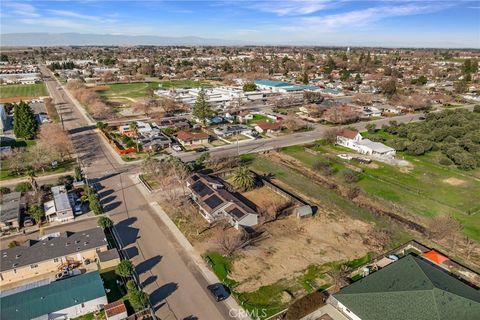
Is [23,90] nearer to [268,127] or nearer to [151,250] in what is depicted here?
[268,127]

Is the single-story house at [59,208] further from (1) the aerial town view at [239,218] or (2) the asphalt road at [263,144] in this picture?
(2) the asphalt road at [263,144]

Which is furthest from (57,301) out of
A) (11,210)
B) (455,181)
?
(455,181)

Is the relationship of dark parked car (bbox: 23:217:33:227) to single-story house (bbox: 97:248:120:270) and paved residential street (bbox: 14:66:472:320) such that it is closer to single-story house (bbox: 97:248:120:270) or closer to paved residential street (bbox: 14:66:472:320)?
paved residential street (bbox: 14:66:472:320)

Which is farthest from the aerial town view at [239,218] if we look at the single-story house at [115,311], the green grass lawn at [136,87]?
the green grass lawn at [136,87]

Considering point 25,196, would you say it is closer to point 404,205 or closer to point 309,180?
point 309,180

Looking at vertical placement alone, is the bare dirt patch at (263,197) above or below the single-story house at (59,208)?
below

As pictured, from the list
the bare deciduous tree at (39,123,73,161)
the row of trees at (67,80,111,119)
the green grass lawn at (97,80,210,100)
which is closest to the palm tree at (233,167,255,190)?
the bare deciduous tree at (39,123,73,161)
